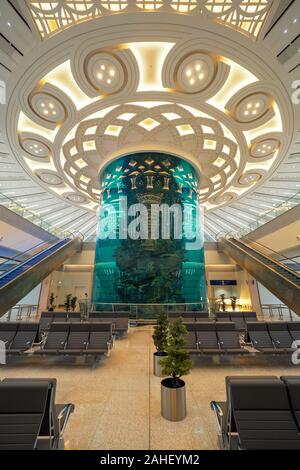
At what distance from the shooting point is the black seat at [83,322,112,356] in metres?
5.90

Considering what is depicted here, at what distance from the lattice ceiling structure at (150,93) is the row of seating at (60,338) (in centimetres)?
1115

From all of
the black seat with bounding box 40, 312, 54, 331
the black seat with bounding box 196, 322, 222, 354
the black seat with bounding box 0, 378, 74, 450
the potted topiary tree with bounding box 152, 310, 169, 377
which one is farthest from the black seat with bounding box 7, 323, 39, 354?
the black seat with bounding box 196, 322, 222, 354

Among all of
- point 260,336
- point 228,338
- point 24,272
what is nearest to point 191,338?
point 228,338

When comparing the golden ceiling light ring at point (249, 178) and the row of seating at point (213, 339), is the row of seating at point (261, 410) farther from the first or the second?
the golden ceiling light ring at point (249, 178)

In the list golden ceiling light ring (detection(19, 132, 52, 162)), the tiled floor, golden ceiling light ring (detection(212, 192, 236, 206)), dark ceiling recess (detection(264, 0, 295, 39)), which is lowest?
the tiled floor

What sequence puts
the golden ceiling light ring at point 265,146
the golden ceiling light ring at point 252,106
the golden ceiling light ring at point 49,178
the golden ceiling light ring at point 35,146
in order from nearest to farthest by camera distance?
the golden ceiling light ring at point 252,106 → the golden ceiling light ring at point 265,146 → the golden ceiling light ring at point 35,146 → the golden ceiling light ring at point 49,178

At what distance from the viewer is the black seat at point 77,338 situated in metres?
5.98

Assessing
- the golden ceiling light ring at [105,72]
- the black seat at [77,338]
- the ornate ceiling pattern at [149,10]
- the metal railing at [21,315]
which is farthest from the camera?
the metal railing at [21,315]

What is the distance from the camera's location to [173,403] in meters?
3.46

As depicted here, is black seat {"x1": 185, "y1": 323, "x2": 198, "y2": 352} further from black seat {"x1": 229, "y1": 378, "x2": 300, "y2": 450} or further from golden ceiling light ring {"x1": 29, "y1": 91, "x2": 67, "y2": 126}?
golden ceiling light ring {"x1": 29, "y1": 91, "x2": 67, "y2": 126}

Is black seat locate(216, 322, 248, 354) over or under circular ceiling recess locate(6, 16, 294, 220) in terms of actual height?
under

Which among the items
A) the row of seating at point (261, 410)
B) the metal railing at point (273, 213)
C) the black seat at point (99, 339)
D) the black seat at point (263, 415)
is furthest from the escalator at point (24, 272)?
the metal railing at point (273, 213)

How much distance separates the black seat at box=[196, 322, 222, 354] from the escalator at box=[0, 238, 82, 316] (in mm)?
7214
